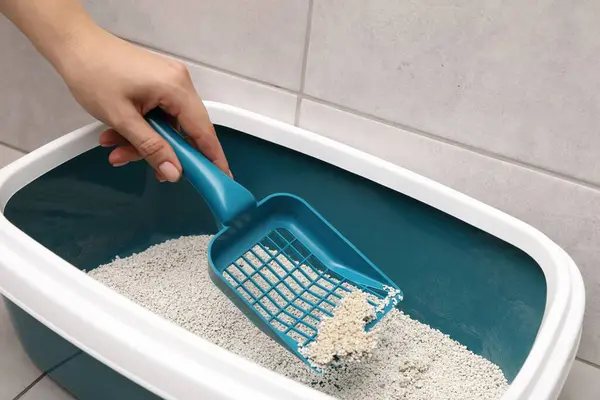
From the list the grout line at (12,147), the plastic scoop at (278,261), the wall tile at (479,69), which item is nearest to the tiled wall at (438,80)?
the wall tile at (479,69)

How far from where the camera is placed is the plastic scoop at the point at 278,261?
66 centimetres

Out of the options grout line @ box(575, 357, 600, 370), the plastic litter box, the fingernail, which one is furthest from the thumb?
grout line @ box(575, 357, 600, 370)

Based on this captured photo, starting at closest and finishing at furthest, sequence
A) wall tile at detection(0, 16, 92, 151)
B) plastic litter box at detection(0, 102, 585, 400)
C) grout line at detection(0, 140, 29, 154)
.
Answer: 1. plastic litter box at detection(0, 102, 585, 400)
2. wall tile at detection(0, 16, 92, 151)
3. grout line at detection(0, 140, 29, 154)

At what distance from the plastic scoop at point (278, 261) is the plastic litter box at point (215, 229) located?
0.21ft

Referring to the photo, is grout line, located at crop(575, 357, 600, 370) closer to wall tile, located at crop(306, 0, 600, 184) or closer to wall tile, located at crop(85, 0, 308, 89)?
wall tile, located at crop(306, 0, 600, 184)

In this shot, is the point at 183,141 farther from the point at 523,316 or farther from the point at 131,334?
the point at 523,316

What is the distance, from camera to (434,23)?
65 centimetres

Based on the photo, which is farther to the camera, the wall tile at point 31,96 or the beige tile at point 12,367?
the wall tile at point 31,96

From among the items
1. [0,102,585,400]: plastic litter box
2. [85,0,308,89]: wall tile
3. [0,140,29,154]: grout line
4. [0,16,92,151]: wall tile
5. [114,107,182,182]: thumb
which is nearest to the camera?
[0,102,585,400]: plastic litter box

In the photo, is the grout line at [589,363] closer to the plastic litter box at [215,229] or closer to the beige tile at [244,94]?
the plastic litter box at [215,229]

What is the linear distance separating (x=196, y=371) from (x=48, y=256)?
193 mm

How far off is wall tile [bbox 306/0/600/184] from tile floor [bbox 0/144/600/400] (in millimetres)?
278

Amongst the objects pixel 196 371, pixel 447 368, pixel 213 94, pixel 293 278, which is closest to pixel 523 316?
pixel 447 368

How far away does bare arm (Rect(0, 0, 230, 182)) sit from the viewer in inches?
24.6
